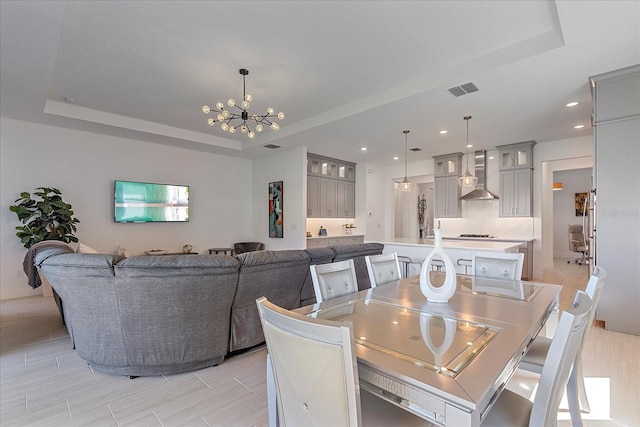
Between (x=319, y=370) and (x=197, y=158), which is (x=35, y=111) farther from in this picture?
(x=319, y=370)

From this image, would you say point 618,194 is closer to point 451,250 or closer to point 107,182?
point 451,250

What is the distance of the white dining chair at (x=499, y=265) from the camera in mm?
2668

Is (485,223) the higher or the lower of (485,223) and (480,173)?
the lower

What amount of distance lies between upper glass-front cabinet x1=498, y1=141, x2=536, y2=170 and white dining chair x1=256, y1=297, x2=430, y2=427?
21.5ft

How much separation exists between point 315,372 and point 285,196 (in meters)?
6.00

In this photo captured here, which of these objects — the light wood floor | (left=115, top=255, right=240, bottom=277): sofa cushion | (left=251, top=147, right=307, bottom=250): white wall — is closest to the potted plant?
the light wood floor

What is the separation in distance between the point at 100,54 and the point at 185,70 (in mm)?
836

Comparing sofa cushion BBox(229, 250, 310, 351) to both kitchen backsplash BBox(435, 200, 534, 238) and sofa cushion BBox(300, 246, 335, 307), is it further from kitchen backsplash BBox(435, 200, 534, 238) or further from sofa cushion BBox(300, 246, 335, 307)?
kitchen backsplash BBox(435, 200, 534, 238)

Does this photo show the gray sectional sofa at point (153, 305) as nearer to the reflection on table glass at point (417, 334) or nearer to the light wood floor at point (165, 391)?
the light wood floor at point (165, 391)

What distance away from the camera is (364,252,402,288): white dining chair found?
2.51m

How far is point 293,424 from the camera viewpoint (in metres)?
1.13

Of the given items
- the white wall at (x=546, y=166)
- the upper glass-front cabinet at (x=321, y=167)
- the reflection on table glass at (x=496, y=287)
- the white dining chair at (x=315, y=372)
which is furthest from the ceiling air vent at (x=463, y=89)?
the upper glass-front cabinet at (x=321, y=167)

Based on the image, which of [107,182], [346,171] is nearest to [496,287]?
[346,171]

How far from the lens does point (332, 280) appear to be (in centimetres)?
213
